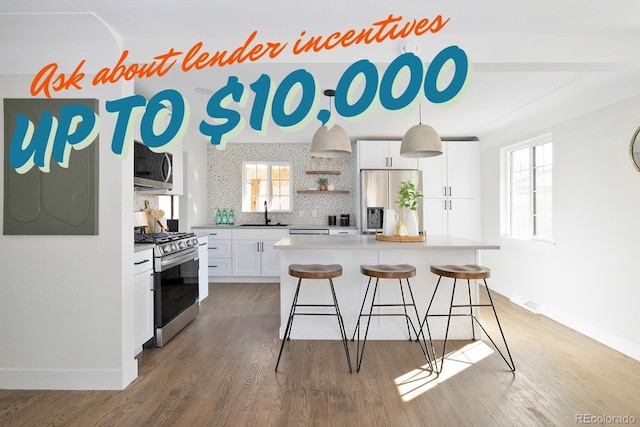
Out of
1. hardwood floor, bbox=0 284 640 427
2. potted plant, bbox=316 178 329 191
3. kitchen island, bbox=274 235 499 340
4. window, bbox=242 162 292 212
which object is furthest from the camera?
window, bbox=242 162 292 212

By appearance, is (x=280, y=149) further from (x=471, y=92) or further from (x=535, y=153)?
(x=535, y=153)

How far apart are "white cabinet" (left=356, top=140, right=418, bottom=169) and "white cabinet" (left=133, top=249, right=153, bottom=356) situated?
3.49 meters

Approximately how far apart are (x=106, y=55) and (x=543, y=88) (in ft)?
12.1

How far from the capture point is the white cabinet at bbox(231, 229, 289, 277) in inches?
209

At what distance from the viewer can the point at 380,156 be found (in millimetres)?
5426

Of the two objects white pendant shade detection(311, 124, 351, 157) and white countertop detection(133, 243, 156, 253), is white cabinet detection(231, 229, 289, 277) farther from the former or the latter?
white pendant shade detection(311, 124, 351, 157)

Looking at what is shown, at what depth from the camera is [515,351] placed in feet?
9.27

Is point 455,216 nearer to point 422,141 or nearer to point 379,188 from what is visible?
point 379,188

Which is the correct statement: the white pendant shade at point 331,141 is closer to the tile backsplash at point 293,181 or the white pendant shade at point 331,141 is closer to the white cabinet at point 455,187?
the white cabinet at point 455,187

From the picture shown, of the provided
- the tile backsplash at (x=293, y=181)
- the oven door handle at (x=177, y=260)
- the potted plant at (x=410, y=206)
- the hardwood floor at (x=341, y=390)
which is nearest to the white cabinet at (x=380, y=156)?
the tile backsplash at (x=293, y=181)

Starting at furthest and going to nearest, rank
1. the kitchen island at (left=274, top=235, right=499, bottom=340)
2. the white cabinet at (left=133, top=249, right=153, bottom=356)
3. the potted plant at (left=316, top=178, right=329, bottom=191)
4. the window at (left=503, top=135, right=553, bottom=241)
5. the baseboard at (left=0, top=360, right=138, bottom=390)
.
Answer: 1. the potted plant at (left=316, top=178, right=329, bottom=191)
2. the window at (left=503, top=135, right=553, bottom=241)
3. the kitchen island at (left=274, top=235, right=499, bottom=340)
4. the white cabinet at (left=133, top=249, right=153, bottom=356)
5. the baseboard at (left=0, top=360, right=138, bottom=390)

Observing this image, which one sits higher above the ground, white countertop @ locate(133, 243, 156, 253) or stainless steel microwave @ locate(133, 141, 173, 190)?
stainless steel microwave @ locate(133, 141, 173, 190)

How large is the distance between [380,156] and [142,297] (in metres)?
3.87

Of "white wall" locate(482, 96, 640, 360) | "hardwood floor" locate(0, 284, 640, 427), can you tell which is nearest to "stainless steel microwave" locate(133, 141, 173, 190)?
"hardwood floor" locate(0, 284, 640, 427)
